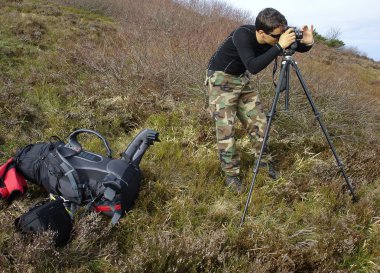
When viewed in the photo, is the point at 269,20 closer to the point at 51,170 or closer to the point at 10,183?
the point at 51,170

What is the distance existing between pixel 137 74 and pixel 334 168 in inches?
167

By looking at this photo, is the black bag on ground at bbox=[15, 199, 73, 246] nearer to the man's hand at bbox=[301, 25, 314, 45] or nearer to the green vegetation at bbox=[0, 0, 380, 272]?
the green vegetation at bbox=[0, 0, 380, 272]

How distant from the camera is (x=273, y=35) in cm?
341

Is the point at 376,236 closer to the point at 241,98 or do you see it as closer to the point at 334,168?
the point at 334,168

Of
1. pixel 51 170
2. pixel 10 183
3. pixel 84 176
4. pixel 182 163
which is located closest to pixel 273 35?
pixel 182 163

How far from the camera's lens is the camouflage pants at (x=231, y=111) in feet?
12.6

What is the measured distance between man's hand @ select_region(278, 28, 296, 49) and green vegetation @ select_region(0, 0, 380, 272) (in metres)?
1.60

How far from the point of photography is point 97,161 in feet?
11.1

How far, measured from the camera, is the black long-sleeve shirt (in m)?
3.20

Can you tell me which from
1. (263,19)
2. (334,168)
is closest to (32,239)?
(263,19)

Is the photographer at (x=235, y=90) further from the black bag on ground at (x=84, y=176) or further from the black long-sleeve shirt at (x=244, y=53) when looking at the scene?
the black bag on ground at (x=84, y=176)

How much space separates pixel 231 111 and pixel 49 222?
85.8 inches

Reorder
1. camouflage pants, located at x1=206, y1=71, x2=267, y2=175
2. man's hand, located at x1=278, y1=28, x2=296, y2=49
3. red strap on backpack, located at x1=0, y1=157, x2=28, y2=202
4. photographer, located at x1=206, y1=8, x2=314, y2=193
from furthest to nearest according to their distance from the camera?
1. camouflage pants, located at x1=206, y1=71, x2=267, y2=175
2. photographer, located at x1=206, y1=8, x2=314, y2=193
3. red strap on backpack, located at x1=0, y1=157, x2=28, y2=202
4. man's hand, located at x1=278, y1=28, x2=296, y2=49

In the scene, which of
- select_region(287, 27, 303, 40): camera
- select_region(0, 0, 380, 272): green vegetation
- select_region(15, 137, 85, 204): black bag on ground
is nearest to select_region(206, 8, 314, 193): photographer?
select_region(287, 27, 303, 40): camera
